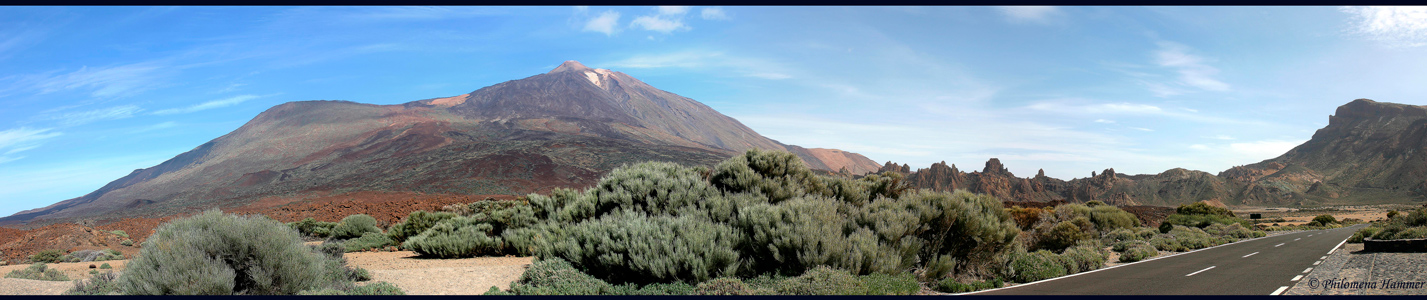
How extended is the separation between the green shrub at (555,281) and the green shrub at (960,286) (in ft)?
18.6

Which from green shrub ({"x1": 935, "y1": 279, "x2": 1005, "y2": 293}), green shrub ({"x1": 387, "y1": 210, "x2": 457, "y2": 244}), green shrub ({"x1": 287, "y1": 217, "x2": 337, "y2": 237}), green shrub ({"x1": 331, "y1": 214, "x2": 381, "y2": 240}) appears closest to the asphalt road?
green shrub ({"x1": 935, "y1": 279, "x2": 1005, "y2": 293})

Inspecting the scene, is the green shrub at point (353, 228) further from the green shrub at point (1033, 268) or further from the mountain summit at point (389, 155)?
the green shrub at point (1033, 268)

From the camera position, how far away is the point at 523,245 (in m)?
13.3

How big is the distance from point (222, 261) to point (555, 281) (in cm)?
393

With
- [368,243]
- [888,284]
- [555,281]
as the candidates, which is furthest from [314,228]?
[888,284]

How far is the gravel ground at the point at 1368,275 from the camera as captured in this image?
9.27 meters

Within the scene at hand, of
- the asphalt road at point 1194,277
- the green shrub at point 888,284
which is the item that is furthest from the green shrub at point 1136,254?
the green shrub at point 888,284

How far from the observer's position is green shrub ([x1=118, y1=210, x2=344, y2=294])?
255 inches

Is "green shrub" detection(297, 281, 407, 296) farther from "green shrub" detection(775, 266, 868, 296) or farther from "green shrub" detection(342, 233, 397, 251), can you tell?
"green shrub" detection(342, 233, 397, 251)

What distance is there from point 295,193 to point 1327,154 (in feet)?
508

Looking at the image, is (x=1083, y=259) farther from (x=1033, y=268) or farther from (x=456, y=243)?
(x=456, y=243)

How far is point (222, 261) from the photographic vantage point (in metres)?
6.78

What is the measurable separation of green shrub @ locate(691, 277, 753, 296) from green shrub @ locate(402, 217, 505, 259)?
298 inches

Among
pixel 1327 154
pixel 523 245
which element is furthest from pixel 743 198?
pixel 1327 154
